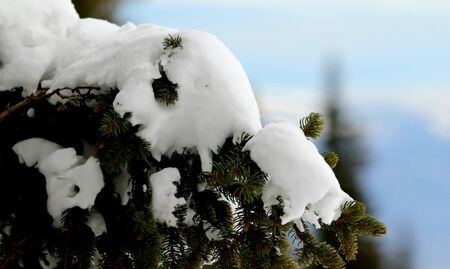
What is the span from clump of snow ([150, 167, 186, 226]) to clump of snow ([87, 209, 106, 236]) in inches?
6.8

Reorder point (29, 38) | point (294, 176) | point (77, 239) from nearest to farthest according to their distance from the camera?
point (294, 176) < point (77, 239) < point (29, 38)

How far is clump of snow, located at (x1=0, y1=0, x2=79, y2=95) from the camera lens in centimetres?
196

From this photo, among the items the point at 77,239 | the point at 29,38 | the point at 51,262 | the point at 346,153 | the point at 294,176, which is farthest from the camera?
the point at 346,153

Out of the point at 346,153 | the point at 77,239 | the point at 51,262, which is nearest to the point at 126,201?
the point at 77,239

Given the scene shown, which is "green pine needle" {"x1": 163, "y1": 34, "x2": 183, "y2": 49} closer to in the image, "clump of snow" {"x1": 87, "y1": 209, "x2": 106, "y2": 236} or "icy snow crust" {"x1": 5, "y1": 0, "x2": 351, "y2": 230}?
"icy snow crust" {"x1": 5, "y1": 0, "x2": 351, "y2": 230}

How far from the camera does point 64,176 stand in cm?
175

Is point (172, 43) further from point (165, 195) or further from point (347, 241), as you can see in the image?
point (347, 241)

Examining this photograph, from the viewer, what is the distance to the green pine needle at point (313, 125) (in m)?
1.98

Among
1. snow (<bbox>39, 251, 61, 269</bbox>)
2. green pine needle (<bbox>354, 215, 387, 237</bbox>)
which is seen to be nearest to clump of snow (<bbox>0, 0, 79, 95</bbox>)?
snow (<bbox>39, 251, 61, 269</bbox>)

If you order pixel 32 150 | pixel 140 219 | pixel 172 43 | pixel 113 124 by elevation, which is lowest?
pixel 140 219

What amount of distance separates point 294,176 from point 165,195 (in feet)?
1.20

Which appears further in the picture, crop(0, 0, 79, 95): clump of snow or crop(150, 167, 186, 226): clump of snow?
crop(0, 0, 79, 95): clump of snow

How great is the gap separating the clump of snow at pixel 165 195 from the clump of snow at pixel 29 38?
566mm

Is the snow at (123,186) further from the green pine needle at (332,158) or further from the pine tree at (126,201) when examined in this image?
the green pine needle at (332,158)
